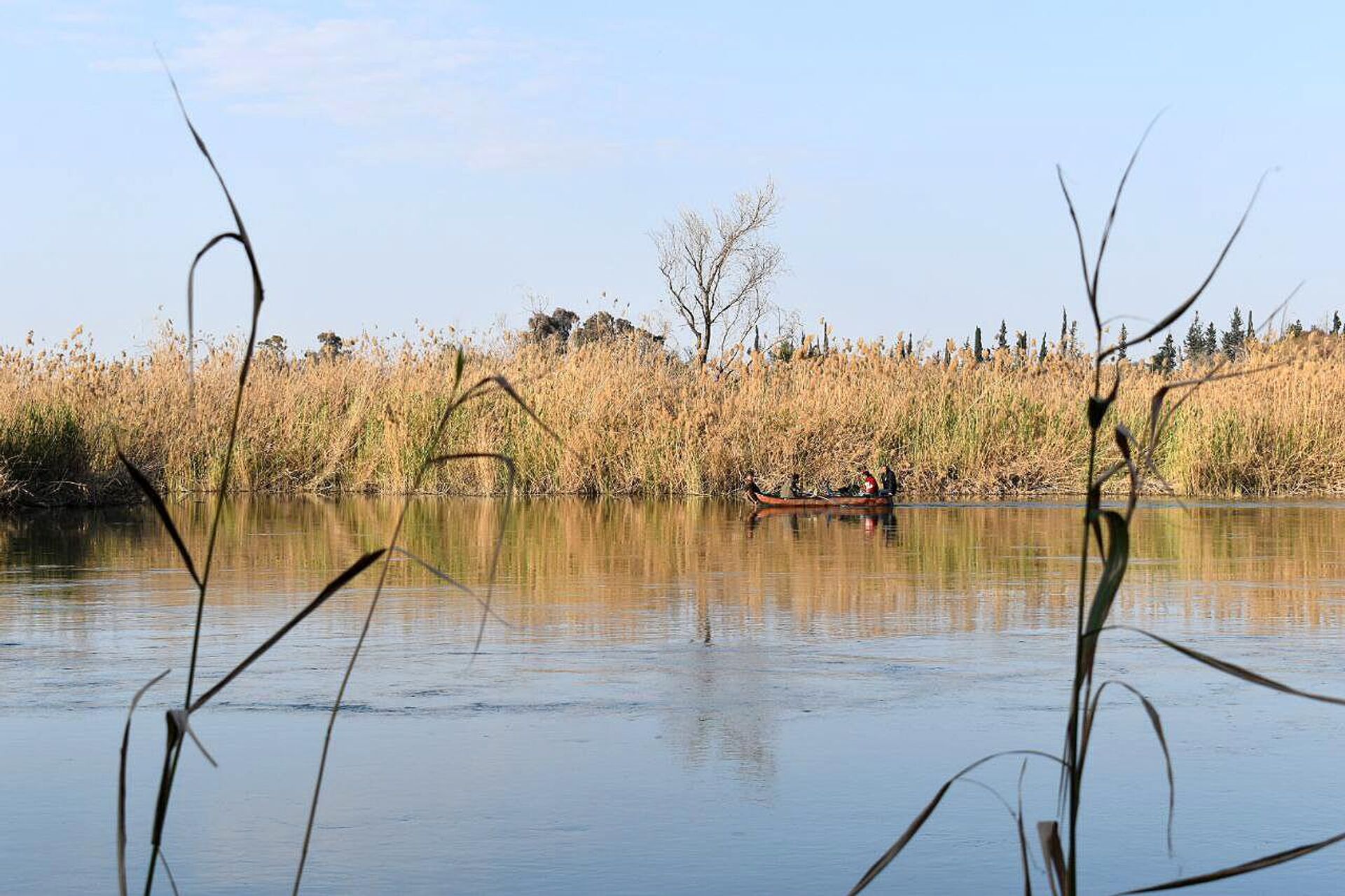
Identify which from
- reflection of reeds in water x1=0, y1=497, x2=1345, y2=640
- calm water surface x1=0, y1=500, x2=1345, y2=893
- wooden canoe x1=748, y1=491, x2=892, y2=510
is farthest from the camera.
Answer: wooden canoe x1=748, y1=491, x2=892, y2=510

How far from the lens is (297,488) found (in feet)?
93.1

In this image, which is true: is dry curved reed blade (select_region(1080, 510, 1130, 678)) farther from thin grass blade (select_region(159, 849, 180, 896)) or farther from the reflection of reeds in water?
the reflection of reeds in water

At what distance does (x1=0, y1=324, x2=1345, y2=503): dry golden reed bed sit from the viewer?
2623 cm

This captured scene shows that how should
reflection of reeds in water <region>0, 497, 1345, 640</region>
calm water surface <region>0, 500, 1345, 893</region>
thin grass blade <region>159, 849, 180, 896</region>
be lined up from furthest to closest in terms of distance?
reflection of reeds in water <region>0, 497, 1345, 640</region>
calm water surface <region>0, 500, 1345, 893</region>
thin grass blade <region>159, 849, 180, 896</region>

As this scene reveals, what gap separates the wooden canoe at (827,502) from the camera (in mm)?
21922

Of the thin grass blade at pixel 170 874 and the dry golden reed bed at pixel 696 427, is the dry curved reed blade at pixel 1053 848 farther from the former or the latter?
the dry golden reed bed at pixel 696 427

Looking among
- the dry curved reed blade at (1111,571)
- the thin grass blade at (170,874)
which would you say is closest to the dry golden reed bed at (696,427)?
the thin grass blade at (170,874)

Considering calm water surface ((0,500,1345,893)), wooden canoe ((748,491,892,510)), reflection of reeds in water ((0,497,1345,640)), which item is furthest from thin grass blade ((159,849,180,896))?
wooden canoe ((748,491,892,510))

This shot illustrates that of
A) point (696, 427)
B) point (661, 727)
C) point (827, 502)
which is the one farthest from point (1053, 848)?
point (696, 427)

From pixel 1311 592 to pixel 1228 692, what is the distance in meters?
4.37

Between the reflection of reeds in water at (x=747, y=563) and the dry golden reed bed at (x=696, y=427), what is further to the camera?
the dry golden reed bed at (x=696, y=427)

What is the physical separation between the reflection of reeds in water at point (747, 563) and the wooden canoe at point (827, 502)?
1.49 ft

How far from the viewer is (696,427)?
87.5 feet

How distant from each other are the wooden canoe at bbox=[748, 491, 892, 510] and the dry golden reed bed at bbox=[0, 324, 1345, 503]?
3025 millimetres
